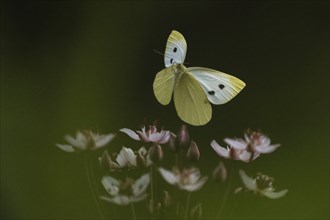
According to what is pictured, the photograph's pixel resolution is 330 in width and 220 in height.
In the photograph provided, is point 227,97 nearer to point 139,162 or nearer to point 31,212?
point 139,162

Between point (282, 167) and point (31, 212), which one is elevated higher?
point (282, 167)

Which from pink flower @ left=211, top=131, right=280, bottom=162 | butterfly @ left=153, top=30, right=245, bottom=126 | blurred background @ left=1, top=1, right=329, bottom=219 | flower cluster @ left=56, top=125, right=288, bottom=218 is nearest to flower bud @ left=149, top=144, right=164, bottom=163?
flower cluster @ left=56, top=125, right=288, bottom=218

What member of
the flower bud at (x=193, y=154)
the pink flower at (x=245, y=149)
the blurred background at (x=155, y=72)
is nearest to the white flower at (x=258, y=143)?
the pink flower at (x=245, y=149)

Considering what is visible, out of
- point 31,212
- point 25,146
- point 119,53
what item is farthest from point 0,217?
point 119,53


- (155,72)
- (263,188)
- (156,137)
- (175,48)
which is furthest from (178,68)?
(155,72)

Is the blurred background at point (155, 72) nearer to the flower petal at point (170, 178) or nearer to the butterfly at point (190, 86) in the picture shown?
the butterfly at point (190, 86)

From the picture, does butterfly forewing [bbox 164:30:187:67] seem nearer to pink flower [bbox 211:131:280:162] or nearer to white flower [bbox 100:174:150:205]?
pink flower [bbox 211:131:280:162]

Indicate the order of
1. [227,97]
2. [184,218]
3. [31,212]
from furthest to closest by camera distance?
1. [31,212]
2. [227,97]
3. [184,218]
